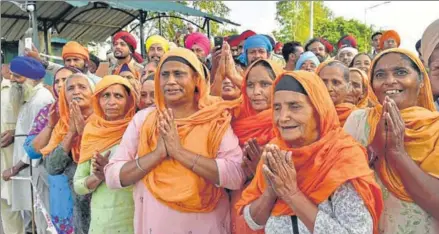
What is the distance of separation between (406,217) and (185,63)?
1.35 metres

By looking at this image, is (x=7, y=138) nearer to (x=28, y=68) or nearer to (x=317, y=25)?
(x=28, y=68)

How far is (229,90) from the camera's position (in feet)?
12.0

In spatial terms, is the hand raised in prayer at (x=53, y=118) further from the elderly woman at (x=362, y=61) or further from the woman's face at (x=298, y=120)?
the elderly woman at (x=362, y=61)

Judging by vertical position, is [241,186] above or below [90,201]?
above

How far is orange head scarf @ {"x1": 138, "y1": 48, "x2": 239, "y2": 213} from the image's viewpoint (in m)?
2.64

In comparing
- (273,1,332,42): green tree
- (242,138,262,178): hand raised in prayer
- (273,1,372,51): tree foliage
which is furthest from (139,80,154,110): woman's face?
(273,1,372,51): tree foliage

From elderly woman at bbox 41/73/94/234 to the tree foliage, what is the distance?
9.44 m

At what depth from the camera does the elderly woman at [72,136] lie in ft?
11.5

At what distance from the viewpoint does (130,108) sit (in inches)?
133

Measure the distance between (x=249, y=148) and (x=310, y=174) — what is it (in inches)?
23.8

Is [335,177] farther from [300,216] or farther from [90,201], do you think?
[90,201]

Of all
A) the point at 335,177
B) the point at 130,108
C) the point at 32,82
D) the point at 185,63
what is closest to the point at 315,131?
the point at 335,177

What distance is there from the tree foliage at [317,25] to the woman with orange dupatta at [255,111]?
994 centimetres

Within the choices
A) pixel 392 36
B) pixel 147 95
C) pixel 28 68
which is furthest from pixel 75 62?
pixel 392 36
